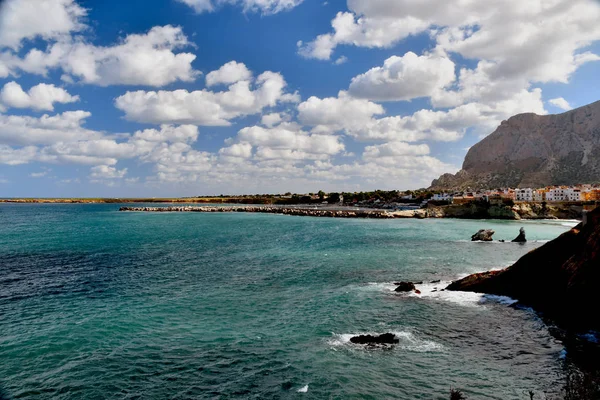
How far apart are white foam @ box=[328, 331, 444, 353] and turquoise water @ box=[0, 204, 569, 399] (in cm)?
15

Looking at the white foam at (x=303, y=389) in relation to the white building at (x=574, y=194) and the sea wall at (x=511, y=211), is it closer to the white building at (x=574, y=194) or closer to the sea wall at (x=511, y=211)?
the sea wall at (x=511, y=211)

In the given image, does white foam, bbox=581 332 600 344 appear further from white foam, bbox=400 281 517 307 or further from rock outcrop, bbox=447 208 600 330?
white foam, bbox=400 281 517 307

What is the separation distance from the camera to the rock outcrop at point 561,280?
80.8ft

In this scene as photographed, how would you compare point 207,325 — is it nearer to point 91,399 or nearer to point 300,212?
point 91,399

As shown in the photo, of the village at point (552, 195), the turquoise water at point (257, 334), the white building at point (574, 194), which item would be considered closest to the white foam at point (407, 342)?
the turquoise water at point (257, 334)

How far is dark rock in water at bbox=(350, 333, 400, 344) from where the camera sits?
21.8 metres

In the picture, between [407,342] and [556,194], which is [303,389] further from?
[556,194]

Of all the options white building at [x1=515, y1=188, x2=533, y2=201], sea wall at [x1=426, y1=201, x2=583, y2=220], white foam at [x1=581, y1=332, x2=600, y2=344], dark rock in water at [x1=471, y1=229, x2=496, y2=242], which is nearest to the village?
white building at [x1=515, y1=188, x2=533, y2=201]

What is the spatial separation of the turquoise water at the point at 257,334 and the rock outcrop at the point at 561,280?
2032 millimetres

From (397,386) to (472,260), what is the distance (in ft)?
123

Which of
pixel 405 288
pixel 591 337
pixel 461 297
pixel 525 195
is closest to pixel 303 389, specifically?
pixel 591 337

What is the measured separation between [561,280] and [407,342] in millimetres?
14190

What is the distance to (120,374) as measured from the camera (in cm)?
1831

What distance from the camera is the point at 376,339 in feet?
72.4
